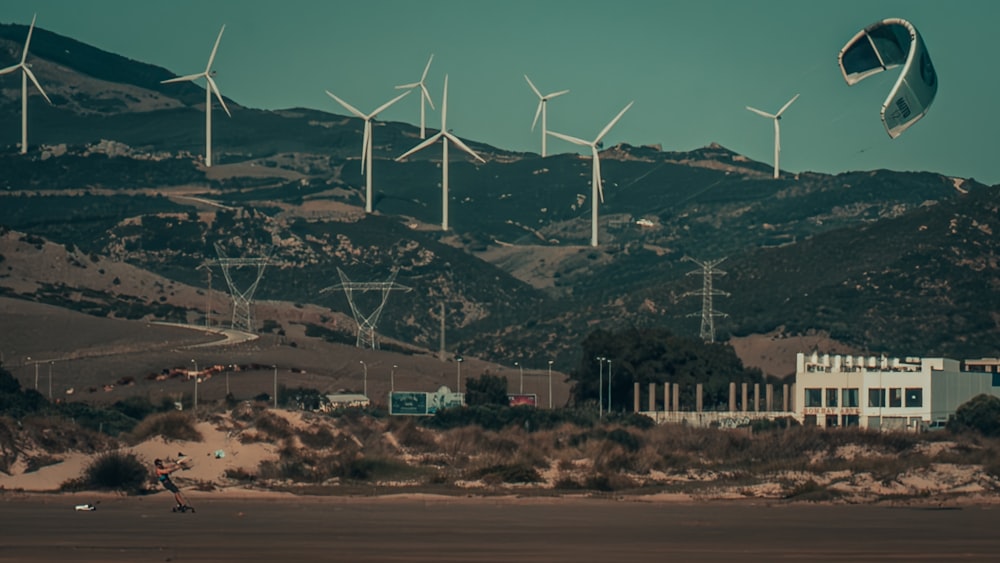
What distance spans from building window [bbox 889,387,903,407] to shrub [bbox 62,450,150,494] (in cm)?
6450

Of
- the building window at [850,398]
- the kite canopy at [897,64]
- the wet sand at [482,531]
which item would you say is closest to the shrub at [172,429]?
the wet sand at [482,531]

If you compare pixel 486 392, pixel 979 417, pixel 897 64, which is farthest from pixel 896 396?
pixel 897 64

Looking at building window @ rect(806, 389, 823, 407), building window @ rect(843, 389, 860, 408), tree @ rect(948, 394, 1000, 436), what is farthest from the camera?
→ building window @ rect(806, 389, 823, 407)

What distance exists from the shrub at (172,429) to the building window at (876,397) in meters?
57.0

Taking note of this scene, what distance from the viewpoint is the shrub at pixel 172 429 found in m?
57.3

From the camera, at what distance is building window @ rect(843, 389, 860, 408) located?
10769 centimetres

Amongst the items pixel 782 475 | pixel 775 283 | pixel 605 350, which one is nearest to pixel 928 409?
pixel 605 350

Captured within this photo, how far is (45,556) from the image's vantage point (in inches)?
1334

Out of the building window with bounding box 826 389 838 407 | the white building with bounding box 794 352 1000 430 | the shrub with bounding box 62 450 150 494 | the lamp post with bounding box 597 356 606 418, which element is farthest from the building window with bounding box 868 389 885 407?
the shrub with bounding box 62 450 150 494

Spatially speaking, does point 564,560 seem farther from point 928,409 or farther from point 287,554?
point 928,409

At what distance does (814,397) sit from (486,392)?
924 inches

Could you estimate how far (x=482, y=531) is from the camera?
40156 mm

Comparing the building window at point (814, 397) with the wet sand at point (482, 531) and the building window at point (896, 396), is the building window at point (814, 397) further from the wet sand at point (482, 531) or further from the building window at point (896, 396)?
the wet sand at point (482, 531)

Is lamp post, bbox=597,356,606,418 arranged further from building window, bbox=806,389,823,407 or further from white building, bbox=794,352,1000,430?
building window, bbox=806,389,823,407
